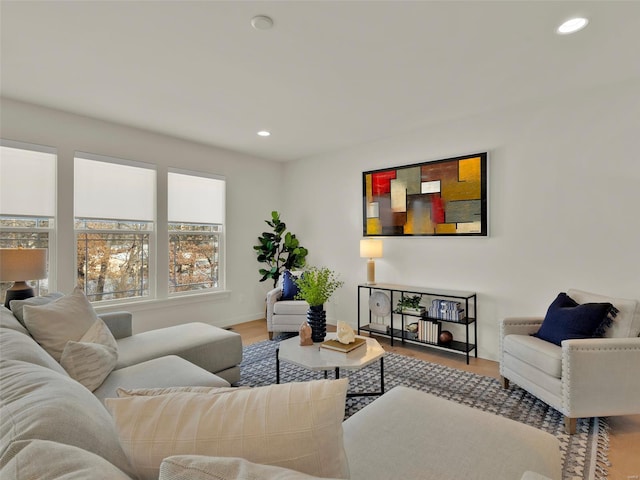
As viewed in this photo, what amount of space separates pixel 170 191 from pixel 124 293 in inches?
54.8

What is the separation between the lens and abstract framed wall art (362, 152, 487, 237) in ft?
11.8

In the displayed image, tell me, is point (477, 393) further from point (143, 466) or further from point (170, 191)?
point (170, 191)

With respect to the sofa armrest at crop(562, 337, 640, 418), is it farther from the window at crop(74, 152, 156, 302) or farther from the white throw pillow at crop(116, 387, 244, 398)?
the window at crop(74, 152, 156, 302)

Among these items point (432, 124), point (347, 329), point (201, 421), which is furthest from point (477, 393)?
point (432, 124)

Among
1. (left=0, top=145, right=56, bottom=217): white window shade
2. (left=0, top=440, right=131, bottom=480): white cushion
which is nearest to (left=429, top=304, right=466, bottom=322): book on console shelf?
(left=0, top=440, right=131, bottom=480): white cushion

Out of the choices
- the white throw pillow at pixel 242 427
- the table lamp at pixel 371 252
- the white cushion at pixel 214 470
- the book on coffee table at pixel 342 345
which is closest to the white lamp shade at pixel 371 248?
the table lamp at pixel 371 252

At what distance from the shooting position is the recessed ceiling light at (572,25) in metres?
2.04

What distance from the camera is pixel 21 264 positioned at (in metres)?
2.57

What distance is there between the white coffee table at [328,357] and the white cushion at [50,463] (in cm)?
165

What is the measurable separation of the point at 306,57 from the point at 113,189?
9.27ft

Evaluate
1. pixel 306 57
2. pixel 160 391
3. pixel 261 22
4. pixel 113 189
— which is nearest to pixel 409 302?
pixel 306 57

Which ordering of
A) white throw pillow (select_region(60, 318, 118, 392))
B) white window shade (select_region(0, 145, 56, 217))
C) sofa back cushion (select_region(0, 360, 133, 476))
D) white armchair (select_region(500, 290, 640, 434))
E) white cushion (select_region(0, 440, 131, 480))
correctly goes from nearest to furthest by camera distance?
white cushion (select_region(0, 440, 131, 480)) < sofa back cushion (select_region(0, 360, 133, 476)) < white throw pillow (select_region(60, 318, 118, 392)) < white armchair (select_region(500, 290, 640, 434)) < white window shade (select_region(0, 145, 56, 217))

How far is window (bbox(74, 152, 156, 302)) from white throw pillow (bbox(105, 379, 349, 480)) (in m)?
3.62

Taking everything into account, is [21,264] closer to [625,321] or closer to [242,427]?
[242,427]
